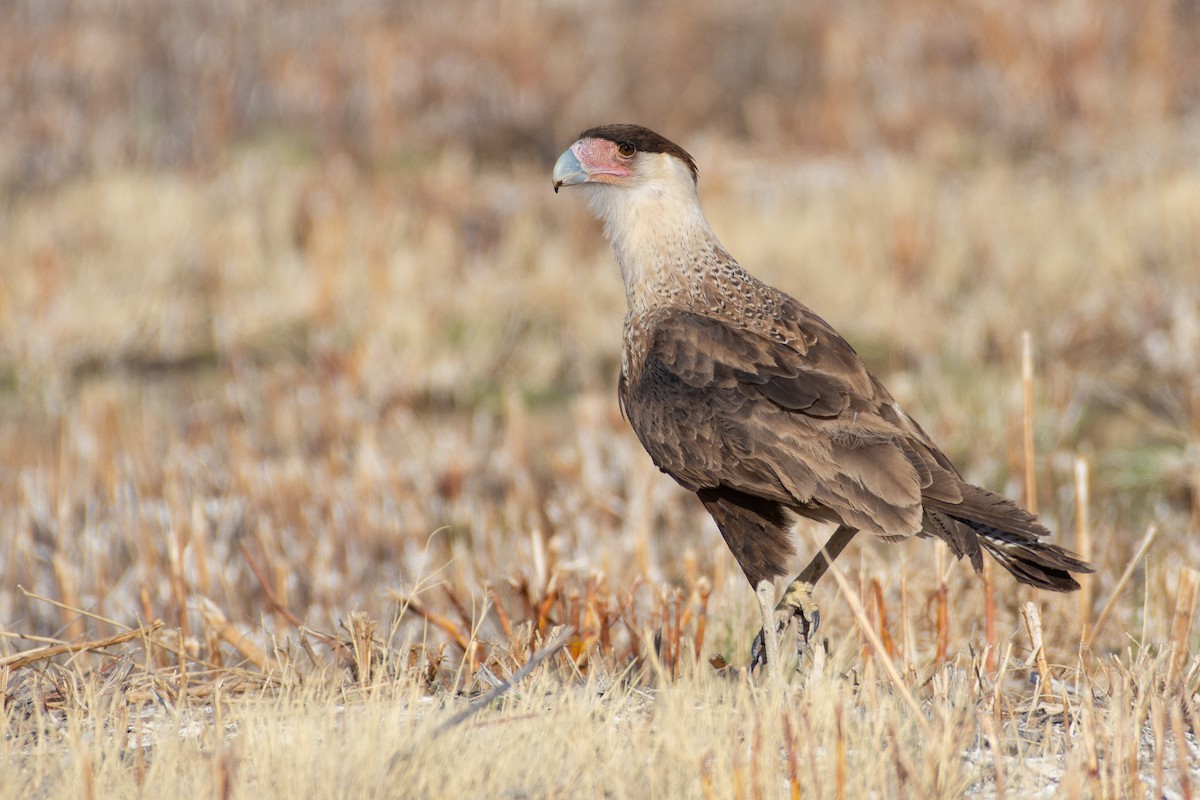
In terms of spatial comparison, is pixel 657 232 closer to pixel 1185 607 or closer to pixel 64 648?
pixel 1185 607

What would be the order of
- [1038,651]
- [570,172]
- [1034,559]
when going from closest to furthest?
[1034,559], [1038,651], [570,172]

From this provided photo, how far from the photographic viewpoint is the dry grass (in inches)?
110

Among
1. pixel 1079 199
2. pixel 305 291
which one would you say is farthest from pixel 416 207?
pixel 1079 199

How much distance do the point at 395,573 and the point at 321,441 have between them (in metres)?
1.48

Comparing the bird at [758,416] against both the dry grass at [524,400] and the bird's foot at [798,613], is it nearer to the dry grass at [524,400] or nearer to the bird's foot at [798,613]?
the bird's foot at [798,613]

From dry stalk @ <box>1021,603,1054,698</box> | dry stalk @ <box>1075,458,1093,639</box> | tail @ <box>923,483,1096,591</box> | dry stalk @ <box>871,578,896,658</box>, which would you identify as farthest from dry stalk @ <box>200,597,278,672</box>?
dry stalk @ <box>1075,458,1093,639</box>

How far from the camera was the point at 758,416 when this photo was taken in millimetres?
3371

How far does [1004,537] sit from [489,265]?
6.38 meters

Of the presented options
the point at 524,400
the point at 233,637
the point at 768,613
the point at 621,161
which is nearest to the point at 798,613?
the point at 768,613

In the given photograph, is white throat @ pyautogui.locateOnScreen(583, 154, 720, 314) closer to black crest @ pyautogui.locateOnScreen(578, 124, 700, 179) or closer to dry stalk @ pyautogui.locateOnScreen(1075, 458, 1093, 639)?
black crest @ pyautogui.locateOnScreen(578, 124, 700, 179)

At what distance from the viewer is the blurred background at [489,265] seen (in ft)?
18.8

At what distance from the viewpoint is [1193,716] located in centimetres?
279

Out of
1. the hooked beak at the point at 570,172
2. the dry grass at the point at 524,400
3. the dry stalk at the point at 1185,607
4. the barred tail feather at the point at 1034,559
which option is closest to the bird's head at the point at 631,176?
the hooked beak at the point at 570,172

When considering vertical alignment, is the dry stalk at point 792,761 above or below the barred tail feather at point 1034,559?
below
